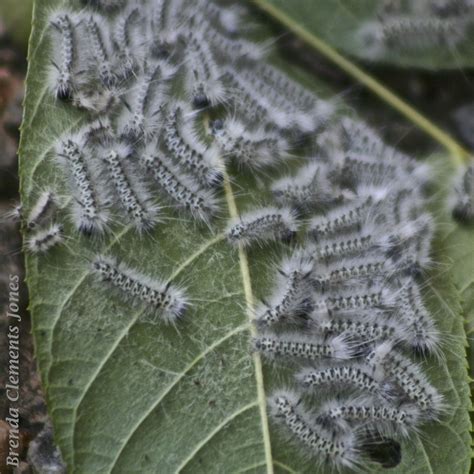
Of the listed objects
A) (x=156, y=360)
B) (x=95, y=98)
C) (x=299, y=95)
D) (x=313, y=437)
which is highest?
(x=299, y=95)

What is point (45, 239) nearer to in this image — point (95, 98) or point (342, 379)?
point (95, 98)

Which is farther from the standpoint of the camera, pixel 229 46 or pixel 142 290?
pixel 229 46

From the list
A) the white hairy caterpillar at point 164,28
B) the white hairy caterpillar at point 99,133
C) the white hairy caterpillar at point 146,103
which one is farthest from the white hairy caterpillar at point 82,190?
the white hairy caterpillar at point 164,28

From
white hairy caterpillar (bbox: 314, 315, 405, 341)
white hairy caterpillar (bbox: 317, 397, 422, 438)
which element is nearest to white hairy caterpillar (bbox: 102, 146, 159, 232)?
white hairy caterpillar (bbox: 314, 315, 405, 341)

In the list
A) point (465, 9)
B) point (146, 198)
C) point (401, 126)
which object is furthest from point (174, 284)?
point (465, 9)

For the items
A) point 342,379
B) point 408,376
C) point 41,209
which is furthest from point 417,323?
point 41,209

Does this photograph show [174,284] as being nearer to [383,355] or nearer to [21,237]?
[21,237]
